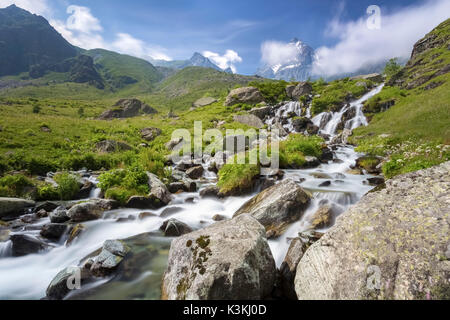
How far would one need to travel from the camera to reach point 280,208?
8.49 m

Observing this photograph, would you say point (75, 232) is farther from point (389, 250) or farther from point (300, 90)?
point (300, 90)

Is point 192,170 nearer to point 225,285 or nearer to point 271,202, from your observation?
point 271,202

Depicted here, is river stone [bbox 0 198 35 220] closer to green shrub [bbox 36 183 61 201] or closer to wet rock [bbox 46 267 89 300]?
green shrub [bbox 36 183 61 201]

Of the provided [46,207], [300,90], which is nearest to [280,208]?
[46,207]

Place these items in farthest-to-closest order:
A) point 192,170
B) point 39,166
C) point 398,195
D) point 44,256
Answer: point 192,170
point 39,166
point 44,256
point 398,195

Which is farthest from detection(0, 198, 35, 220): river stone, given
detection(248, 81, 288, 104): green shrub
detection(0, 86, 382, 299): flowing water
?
detection(248, 81, 288, 104): green shrub

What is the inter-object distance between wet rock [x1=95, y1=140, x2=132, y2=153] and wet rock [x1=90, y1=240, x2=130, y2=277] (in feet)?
57.1

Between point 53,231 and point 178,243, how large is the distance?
6.41 meters

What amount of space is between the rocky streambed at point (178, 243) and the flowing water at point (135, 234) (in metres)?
0.04

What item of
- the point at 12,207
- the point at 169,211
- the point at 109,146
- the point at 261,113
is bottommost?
the point at 169,211
